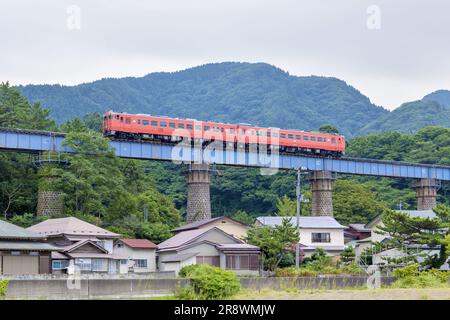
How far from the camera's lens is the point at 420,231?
43.7 m

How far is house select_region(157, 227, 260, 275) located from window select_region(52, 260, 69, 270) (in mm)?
6243

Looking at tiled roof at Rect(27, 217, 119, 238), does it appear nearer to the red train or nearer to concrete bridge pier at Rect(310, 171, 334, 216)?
the red train

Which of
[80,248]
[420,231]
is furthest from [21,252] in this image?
[420,231]

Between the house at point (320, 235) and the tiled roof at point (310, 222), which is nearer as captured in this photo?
the house at point (320, 235)

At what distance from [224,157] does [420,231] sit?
28413mm

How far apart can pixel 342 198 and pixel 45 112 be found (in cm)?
3308

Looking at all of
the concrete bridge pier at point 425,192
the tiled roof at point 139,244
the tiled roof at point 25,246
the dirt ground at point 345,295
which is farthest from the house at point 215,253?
the concrete bridge pier at point 425,192

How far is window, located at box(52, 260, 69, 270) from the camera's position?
38875mm

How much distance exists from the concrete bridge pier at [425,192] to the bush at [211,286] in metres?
64.8

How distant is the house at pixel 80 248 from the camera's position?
3938 centimetres

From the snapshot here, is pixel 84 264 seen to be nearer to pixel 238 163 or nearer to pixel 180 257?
pixel 180 257

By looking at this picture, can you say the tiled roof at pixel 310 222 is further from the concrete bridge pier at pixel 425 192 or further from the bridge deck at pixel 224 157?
the concrete bridge pier at pixel 425 192
